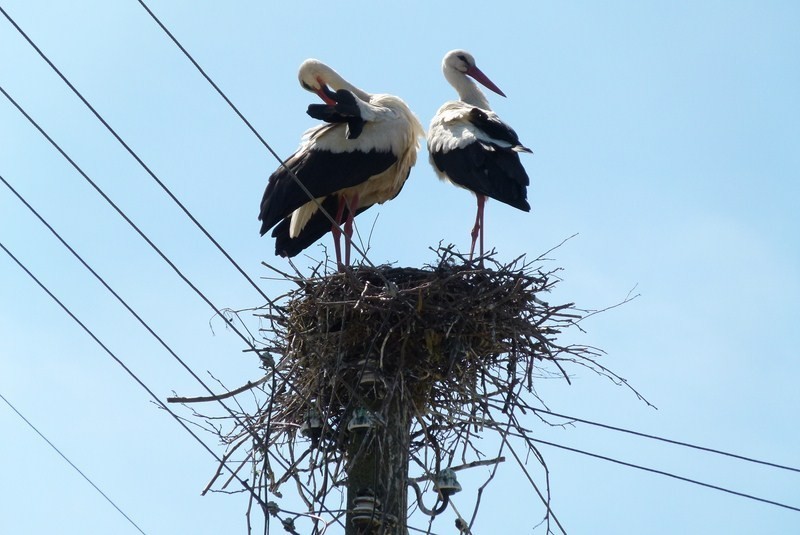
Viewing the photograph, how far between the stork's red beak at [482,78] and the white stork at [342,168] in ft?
3.74

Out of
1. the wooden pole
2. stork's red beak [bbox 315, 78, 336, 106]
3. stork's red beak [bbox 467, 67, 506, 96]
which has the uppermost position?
stork's red beak [bbox 467, 67, 506, 96]

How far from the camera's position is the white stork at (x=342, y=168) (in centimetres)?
925

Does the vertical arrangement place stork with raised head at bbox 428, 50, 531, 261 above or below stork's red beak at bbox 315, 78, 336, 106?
below

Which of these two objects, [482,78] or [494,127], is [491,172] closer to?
[494,127]

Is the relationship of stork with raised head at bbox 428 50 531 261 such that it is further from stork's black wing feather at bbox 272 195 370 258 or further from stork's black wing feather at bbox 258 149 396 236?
stork's black wing feather at bbox 272 195 370 258

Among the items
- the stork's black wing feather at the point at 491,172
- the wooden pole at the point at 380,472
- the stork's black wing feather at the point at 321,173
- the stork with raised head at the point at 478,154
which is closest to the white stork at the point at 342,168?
the stork's black wing feather at the point at 321,173

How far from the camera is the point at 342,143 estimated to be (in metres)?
9.43

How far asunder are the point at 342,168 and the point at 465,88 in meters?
1.77

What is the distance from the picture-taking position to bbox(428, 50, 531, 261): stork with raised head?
897 cm

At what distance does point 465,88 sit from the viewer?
35.3 ft

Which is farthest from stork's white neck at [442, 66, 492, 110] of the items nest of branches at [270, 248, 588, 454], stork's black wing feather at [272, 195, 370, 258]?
nest of branches at [270, 248, 588, 454]

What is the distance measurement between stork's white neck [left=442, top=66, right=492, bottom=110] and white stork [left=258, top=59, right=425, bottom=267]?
844 mm

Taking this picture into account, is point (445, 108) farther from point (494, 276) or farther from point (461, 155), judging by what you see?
point (494, 276)

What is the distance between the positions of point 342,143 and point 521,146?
1131 mm
